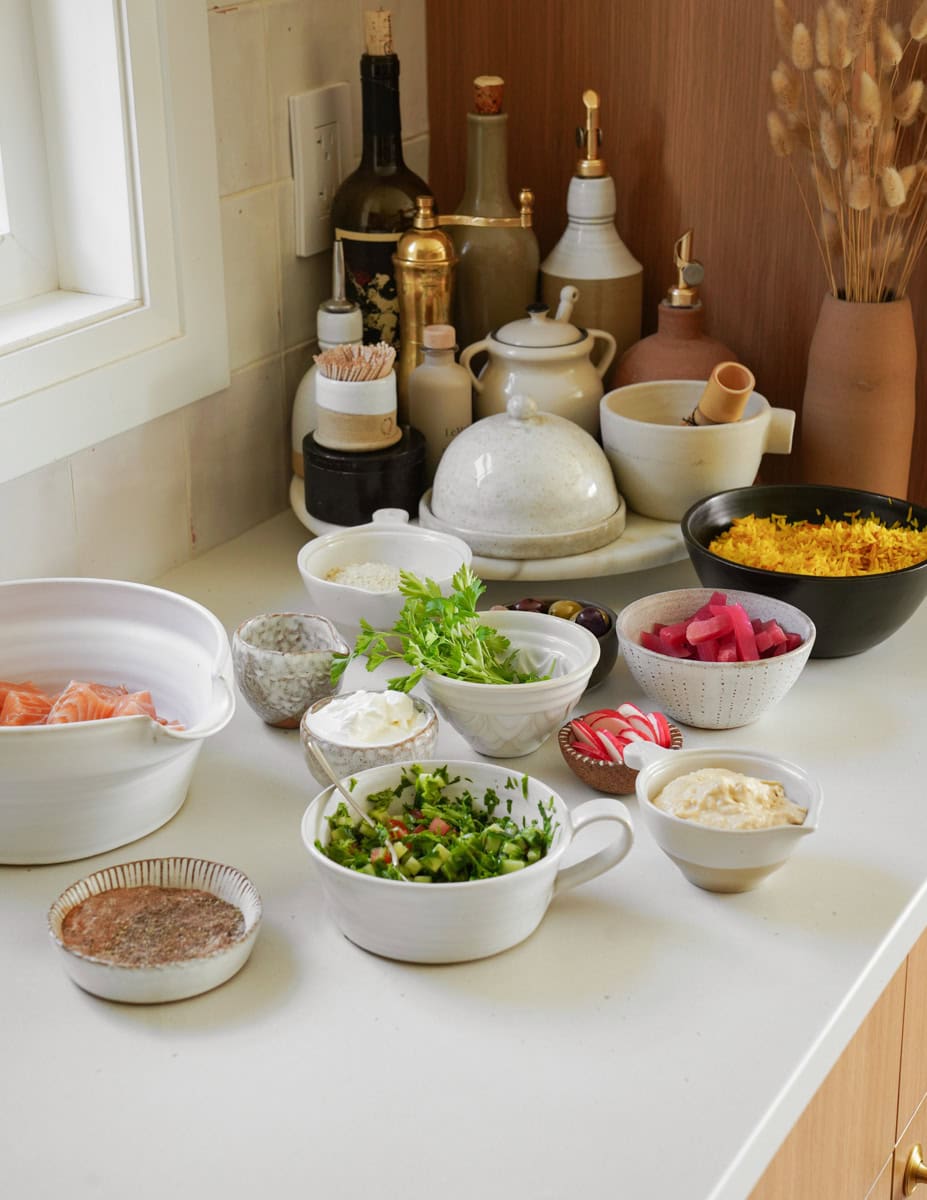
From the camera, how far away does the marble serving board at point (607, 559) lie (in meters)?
1.31

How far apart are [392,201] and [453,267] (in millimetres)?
88

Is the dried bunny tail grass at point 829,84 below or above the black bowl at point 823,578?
above

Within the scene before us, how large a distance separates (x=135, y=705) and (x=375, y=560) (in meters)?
0.34

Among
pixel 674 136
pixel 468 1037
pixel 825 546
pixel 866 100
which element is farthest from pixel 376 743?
pixel 674 136

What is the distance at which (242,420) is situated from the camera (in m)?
1.46

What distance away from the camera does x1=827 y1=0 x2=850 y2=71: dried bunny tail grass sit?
1286 millimetres

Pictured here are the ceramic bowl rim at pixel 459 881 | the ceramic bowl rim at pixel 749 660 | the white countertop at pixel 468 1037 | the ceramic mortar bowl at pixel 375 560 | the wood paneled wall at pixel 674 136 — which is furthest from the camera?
the wood paneled wall at pixel 674 136

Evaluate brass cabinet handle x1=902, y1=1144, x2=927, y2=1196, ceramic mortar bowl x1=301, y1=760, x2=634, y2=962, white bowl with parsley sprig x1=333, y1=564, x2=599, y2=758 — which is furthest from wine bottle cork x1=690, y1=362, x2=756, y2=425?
brass cabinet handle x1=902, y1=1144, x2=927, y2=1196

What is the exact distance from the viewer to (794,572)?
4.04 feet

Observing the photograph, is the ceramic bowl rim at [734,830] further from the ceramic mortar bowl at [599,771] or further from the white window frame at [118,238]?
the white window frame at [118,238]

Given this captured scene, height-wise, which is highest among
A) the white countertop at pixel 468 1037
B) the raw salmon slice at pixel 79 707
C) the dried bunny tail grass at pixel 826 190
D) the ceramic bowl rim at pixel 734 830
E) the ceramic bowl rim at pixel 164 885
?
the dried bunny tail grass at pixel 826 190

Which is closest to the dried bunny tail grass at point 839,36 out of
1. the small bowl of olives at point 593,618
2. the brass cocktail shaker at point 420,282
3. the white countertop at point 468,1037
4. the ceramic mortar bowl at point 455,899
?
the brass cocktail shaker at point 420,282

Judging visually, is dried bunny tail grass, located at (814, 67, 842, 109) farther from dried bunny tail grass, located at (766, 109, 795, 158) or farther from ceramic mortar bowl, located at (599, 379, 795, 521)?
ceramic mortar bowl, located at (599, 379, 795, 521)

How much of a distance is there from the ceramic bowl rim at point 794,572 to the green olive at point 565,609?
0.11 meters
